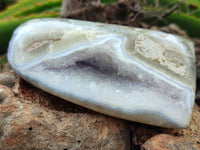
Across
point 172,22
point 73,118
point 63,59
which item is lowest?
point 172,22

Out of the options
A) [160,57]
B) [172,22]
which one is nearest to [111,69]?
[160,57]

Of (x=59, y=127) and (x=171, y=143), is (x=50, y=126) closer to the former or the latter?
(x=59, y=127)

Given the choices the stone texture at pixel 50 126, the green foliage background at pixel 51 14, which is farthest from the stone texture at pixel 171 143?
the green foliage background at pixel 51 14

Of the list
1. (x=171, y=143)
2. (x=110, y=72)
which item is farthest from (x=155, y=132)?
(x=110, y=72)

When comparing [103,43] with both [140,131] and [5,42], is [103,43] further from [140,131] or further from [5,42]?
[5,42]

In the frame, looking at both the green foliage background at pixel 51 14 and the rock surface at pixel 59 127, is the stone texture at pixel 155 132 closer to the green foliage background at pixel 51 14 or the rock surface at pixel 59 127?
the rock surface at pixel 59 127

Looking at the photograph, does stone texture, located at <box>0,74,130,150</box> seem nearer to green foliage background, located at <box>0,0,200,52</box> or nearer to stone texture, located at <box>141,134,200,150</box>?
stone texture, located at <box>141,134,200,150</box>
